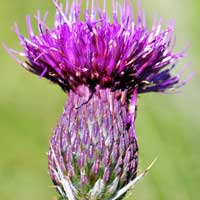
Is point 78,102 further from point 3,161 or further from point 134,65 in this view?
point 3,161

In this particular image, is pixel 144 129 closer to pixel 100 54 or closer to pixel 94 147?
pixel 100 54

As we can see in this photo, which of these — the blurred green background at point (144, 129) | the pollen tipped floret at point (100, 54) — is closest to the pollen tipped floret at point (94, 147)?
the pollen tipped floret at point (100, 54)

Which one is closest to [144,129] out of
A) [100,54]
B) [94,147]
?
[100,54]

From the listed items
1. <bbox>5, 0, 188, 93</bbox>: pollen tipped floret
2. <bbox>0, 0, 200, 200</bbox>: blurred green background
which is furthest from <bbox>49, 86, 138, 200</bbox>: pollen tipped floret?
<bbox>0, 0, 200, 200</bbox>: blurred green background

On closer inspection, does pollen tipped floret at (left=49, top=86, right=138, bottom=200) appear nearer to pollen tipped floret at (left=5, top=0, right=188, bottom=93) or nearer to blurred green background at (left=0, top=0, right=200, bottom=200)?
pollen tipped floret at (left=5, top=0, right=188, bottom=93)

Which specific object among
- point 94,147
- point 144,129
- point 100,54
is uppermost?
point 100,54
